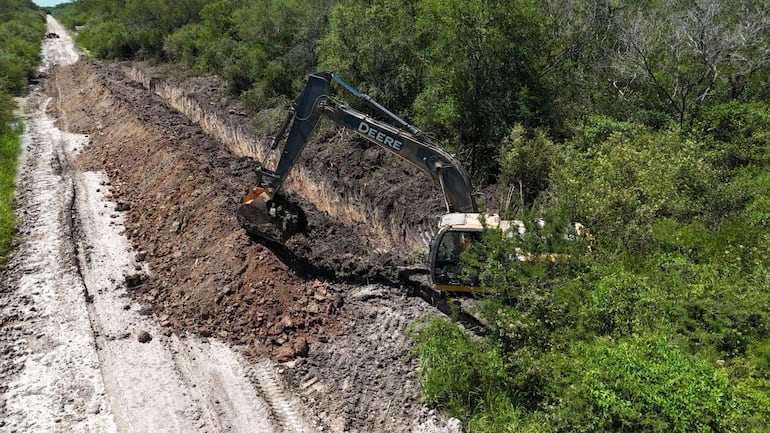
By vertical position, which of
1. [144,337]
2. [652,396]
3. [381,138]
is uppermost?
[381,138]

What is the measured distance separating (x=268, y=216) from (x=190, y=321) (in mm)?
2815

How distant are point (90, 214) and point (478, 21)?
1329 cm

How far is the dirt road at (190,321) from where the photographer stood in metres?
8.49

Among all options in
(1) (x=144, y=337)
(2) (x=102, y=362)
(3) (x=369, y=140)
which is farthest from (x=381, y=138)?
(2) (x=102, y=362)

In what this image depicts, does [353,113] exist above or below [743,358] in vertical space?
above

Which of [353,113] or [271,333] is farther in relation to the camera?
[353,113]

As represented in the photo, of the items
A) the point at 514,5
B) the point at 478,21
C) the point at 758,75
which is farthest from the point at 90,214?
the point at 758,75

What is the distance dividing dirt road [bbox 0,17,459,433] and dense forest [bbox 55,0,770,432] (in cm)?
155

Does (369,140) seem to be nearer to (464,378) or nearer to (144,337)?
(464,378)

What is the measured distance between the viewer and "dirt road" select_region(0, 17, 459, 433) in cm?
849

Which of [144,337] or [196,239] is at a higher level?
[196,239]

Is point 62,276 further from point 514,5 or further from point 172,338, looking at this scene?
point 514,5

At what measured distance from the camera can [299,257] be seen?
12.2 m

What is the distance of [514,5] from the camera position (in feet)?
50.0
